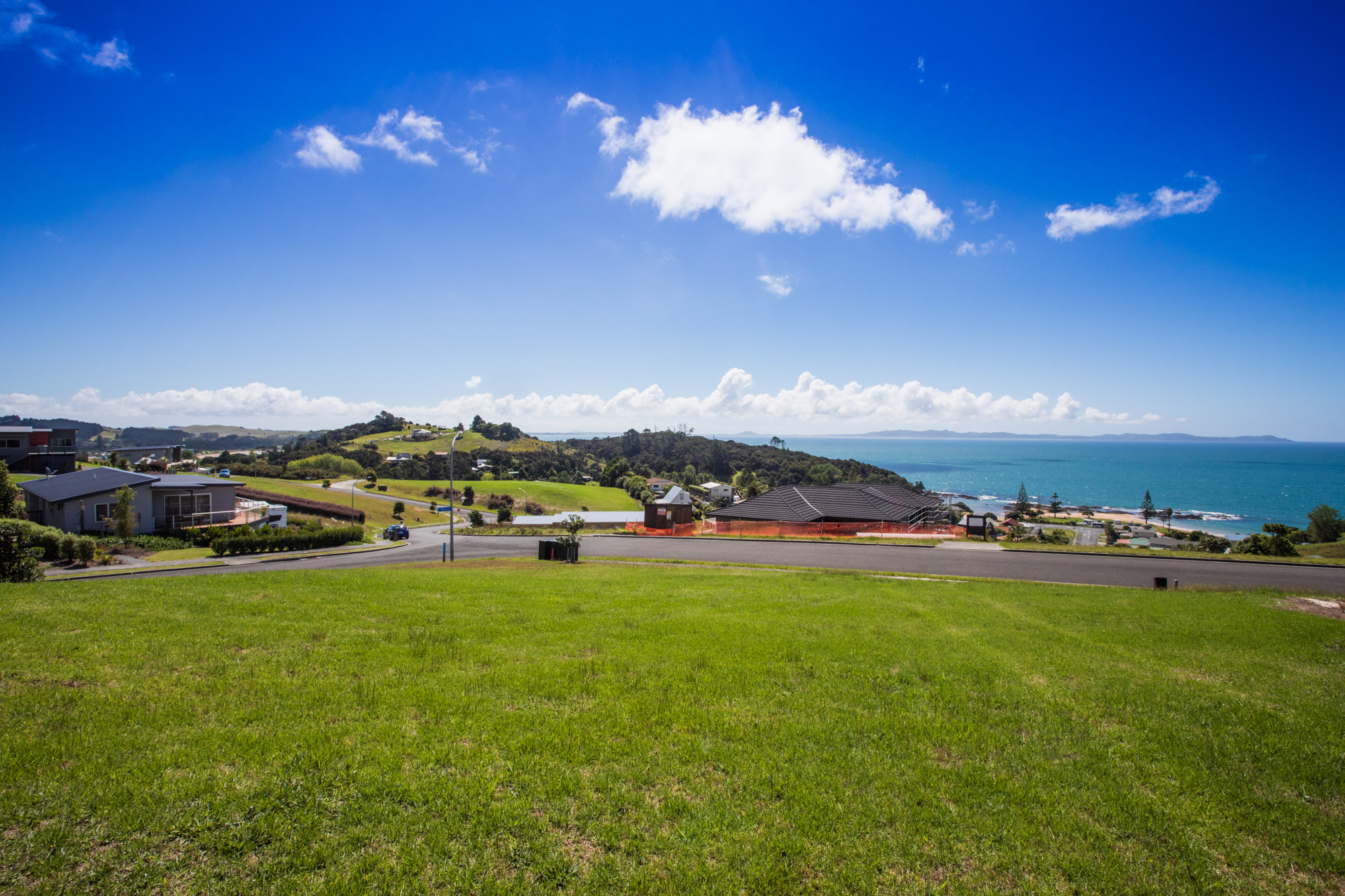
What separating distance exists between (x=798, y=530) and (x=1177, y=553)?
66.5ft

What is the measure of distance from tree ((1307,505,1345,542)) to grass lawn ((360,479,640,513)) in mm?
75762

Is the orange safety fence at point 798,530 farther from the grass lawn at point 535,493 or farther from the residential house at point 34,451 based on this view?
the residential house at point 34,451

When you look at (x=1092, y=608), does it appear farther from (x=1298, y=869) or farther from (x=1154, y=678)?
(x=1298, y=869)

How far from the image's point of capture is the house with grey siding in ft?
115

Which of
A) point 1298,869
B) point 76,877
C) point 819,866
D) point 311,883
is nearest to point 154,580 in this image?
point 76,877

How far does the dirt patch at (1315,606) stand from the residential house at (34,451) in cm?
8430

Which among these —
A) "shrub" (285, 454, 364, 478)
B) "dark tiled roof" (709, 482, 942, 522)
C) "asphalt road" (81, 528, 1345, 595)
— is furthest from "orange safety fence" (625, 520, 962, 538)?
"shrub" (285, 454, 364, 478)

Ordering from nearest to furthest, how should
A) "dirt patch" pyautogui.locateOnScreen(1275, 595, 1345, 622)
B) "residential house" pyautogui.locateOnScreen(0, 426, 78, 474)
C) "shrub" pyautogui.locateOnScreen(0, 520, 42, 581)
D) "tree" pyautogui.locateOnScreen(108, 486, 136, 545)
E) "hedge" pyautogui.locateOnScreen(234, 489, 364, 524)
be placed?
"dirt patch" pyautogui.locateOnScreen(1275, 595, 1345, 622), "shrub" pyautogui.locateOnScreen(0, 520, 42, 581), "tree" pyautogui.locateOnScreen(108, 486, 136, 545), "residential house" pyautogui.locateOnScreen(0, 426, 78, 474), "hedge" pyautogui.locateOnScreen(234, 489, 364, 524)

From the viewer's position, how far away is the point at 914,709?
23.2 feet

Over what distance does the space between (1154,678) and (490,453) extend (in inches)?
5403

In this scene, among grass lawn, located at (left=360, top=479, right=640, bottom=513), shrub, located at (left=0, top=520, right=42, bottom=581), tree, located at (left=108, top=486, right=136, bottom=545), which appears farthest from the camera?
grass lawn, located at (left=360, top=479, right=640, bottom=513)

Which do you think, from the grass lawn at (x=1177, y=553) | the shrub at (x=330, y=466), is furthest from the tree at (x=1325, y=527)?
the shrub at (x=330, y=466)

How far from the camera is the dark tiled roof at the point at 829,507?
43531 millimetres

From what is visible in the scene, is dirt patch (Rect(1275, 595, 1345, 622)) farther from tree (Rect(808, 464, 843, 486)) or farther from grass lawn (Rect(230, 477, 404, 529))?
tree (Rect(808, 464, 843, 486))
